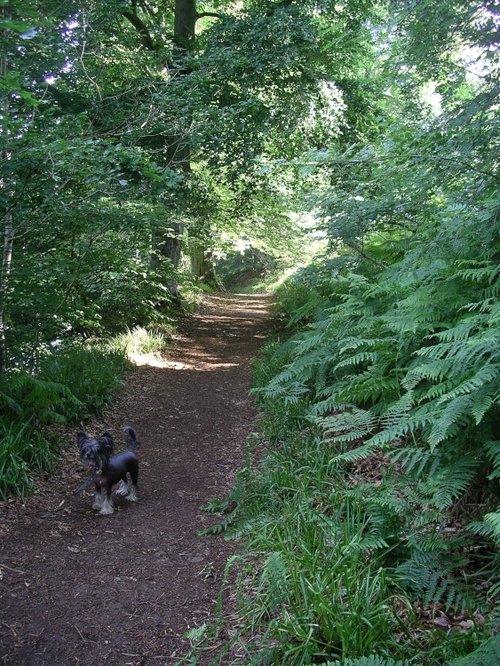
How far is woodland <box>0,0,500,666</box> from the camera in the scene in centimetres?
305

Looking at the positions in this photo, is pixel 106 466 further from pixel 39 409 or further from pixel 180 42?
pixel 180 42

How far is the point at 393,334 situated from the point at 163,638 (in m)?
3.44

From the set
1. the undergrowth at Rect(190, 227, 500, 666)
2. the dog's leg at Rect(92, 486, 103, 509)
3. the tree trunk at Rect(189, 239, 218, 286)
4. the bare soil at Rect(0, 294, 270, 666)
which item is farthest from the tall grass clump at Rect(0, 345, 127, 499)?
the tree trunk at Rect(189, 239, 218, 286)

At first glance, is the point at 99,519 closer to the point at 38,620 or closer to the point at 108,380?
the point at 38,620

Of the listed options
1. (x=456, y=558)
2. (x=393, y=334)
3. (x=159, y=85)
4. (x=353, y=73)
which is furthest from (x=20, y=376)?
(x=353, y=73)

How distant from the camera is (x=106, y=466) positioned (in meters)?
4.62

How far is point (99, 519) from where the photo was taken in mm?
4719

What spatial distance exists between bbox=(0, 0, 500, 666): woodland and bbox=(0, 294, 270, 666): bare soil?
0.27 metres

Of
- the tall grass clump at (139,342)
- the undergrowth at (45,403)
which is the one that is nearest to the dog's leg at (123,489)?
the undergrowth at (45,403)

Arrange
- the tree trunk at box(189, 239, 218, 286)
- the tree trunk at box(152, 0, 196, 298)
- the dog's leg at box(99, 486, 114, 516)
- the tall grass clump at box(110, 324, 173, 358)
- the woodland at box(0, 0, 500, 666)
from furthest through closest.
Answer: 1. the tree trunk at box(189, 239, 218, 286)
2. the tree trunk at box(152, 0, 196, 298)
3. the tall grass clump at box(110, 324, 173, 358)
4. the dog's leg at box(99, 486, 114, 516)
5. the woodland at box(0, 0, 500, 666)

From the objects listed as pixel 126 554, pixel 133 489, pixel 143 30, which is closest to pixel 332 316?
pixel 133 489

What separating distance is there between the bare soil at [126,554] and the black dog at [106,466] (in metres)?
0.11

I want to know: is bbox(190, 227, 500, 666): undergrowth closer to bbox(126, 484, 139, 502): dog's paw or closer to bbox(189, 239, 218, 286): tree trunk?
bbox(126, 484, 139, 502): dog's paw

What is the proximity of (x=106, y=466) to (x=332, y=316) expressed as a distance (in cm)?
321
